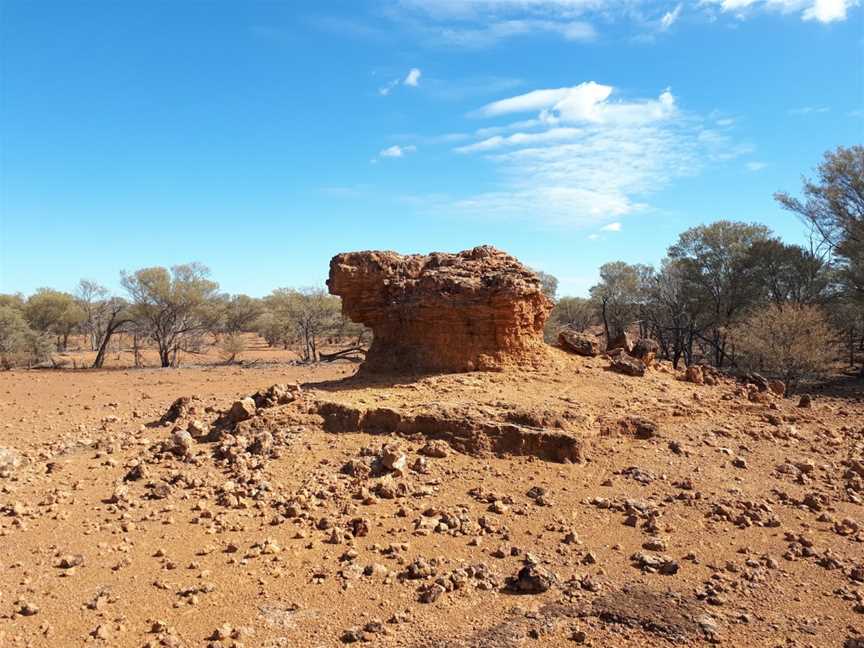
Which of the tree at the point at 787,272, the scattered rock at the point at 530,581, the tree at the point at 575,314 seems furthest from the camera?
the tree at the point at 575,314

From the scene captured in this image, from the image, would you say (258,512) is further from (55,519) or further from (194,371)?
(194,371)

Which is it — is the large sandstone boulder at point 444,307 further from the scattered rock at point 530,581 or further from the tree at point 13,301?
the tree at point 13,301

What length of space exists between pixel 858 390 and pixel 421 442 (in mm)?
19770

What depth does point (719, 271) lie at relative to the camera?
28578 mm

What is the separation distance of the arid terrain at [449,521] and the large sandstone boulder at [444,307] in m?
0.60

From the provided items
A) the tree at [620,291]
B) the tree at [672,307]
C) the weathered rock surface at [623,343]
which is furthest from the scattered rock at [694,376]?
the tree at [620,291]

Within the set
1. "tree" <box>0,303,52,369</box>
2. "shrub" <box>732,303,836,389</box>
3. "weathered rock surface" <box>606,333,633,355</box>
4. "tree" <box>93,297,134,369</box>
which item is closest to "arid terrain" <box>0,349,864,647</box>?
"weathered rock surface" <box>606,333,633,355</box>

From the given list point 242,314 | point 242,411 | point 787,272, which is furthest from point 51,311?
point 787,272

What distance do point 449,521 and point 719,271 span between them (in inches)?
1059

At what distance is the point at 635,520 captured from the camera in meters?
6.54

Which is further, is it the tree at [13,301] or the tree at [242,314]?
the tree at [242,314]

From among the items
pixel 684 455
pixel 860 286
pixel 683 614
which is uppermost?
pixel 860 286

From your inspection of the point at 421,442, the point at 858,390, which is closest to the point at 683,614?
the point at 421,442

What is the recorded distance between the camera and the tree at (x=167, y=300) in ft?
104
